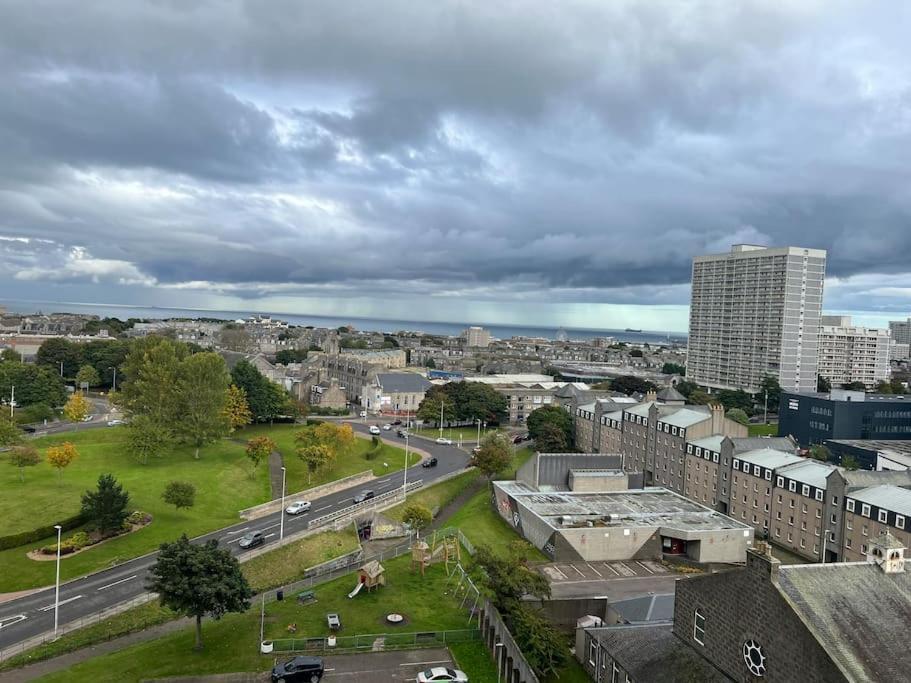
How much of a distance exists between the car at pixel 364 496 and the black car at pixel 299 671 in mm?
28555

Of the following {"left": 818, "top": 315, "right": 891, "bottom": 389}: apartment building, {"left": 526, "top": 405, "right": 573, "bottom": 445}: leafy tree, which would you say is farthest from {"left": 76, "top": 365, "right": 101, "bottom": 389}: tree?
{"left": 818, "top": 315, "right": 891, "bottom": 389}: apartment building

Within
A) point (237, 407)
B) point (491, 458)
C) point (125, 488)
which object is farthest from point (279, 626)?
point (237, 407)

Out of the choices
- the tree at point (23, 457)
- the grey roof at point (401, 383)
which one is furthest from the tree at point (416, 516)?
the grey roof at point (401, 383)

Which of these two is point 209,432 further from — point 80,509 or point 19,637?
point 19,637

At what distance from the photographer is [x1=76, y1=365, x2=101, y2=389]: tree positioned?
4269 inches

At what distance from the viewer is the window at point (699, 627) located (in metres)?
24.1

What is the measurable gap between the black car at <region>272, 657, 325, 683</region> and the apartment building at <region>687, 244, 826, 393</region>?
142 metres

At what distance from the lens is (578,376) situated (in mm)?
172500

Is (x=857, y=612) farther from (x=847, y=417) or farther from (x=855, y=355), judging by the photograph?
(x=855, y=355)

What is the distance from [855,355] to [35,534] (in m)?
211

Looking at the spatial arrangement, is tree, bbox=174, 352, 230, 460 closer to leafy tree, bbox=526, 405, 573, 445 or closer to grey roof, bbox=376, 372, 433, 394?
leafy tree, bbox=526, 405, 573, 445

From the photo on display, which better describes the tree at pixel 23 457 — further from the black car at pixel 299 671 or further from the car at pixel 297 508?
the black car at pixel 299 671

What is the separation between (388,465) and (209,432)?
2027cm

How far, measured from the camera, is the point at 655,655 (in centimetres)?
2597
